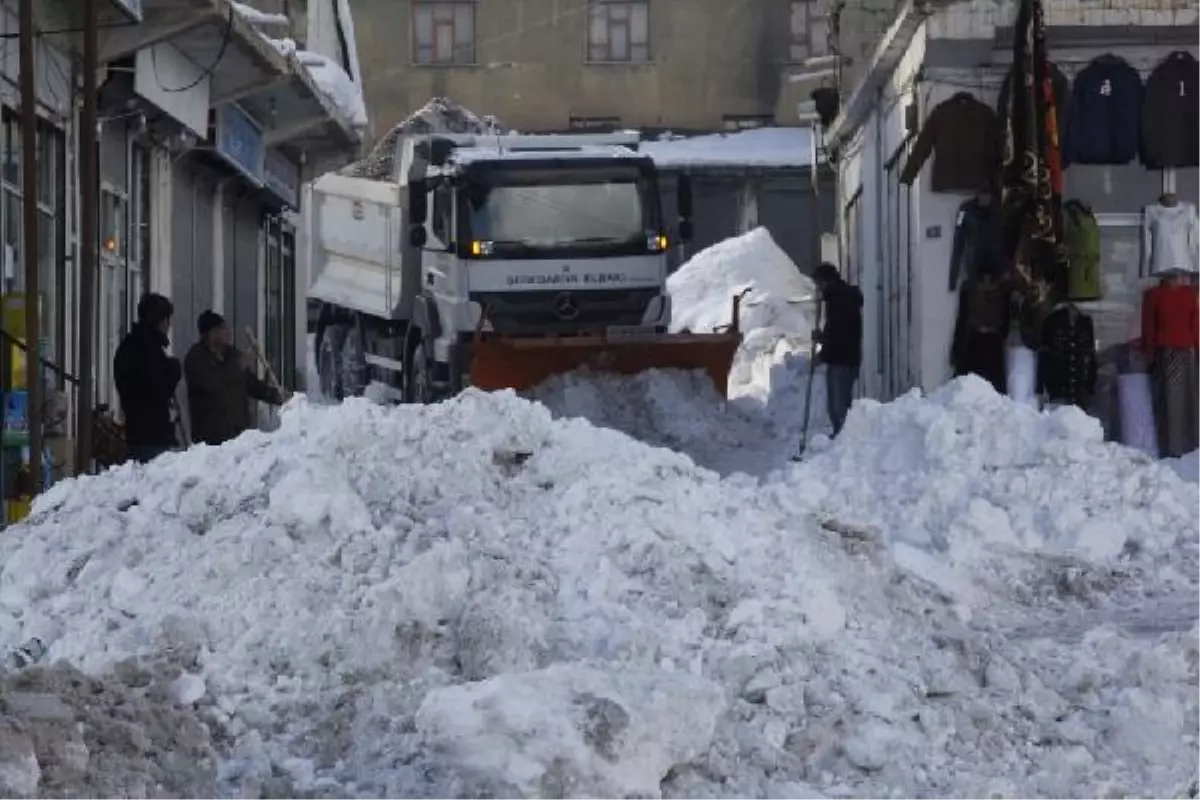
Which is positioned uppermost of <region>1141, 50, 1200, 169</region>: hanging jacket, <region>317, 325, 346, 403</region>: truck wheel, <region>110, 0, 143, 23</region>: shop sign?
<region>110, 0, 143, 23</region>: shop sign

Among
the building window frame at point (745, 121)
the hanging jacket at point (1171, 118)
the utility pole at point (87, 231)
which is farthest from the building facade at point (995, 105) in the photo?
the building window frame at point (745, 121)

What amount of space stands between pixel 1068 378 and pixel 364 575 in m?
10.5

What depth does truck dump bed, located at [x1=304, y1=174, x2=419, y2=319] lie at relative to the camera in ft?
85.2

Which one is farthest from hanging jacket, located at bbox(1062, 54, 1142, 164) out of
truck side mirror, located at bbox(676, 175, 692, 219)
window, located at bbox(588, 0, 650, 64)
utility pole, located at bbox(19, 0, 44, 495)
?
window, located at bbox(588, 0, 650, 64)

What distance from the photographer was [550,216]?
23.0m

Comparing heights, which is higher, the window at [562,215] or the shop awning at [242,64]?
the shop awning at [242,64]

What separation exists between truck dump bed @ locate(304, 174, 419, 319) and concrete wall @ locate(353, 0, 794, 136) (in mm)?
20360

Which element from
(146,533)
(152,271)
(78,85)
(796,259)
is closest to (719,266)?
(796,259)

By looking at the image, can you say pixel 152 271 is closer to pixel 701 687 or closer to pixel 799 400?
pixel 799 400

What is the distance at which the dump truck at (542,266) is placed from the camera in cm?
2233

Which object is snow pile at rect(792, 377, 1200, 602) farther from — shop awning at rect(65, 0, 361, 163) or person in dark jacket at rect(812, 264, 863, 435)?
shop awning at rect(65, 0, 361, 163)

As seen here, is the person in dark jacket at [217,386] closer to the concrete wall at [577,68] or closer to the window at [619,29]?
the concrete wall at [577,68]

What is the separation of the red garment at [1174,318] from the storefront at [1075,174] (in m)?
0.43

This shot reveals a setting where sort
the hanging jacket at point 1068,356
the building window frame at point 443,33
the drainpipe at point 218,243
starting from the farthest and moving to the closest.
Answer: the building window frame at point 443,33 < the drainpipe at point 218,243 < the hanging jacket at point 1068,356
